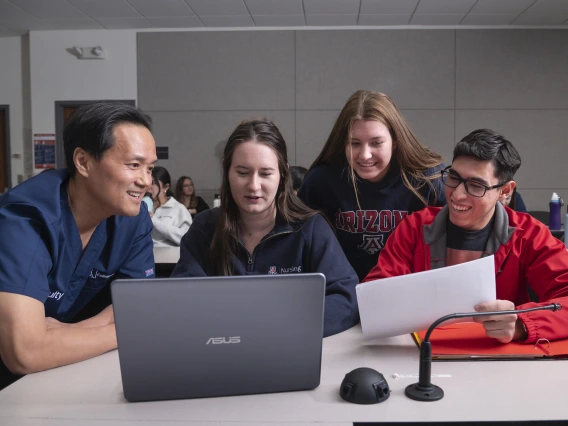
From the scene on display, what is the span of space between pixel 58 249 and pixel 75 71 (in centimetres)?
543

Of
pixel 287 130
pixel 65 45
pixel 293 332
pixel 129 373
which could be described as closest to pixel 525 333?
pixel 293 332

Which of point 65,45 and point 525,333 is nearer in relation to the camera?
point 525,333

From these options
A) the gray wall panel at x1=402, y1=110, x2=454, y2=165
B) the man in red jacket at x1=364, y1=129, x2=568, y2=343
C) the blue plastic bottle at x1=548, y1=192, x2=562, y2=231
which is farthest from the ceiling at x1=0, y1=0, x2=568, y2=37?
the man in red jacket at x1=364, y1=129, x2=568, y2=343

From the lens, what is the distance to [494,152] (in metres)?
1.57

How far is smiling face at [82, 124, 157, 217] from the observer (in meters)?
1.46

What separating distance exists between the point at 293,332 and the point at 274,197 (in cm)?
73

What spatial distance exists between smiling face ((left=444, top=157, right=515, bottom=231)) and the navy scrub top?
103 cm

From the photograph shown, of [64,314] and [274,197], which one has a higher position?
[274,197]

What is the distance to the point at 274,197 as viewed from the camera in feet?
5.45

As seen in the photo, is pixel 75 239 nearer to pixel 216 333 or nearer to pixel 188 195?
pixel 216 333

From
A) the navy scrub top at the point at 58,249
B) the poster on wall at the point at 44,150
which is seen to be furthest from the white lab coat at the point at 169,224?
the poster on wall at the point at 44,150

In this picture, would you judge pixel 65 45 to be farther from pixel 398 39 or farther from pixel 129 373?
pixel 129 373

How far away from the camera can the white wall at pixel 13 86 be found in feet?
21.0

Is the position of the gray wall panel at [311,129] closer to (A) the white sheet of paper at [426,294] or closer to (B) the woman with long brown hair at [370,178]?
(B) the woman with long brown hair at [370,178]
